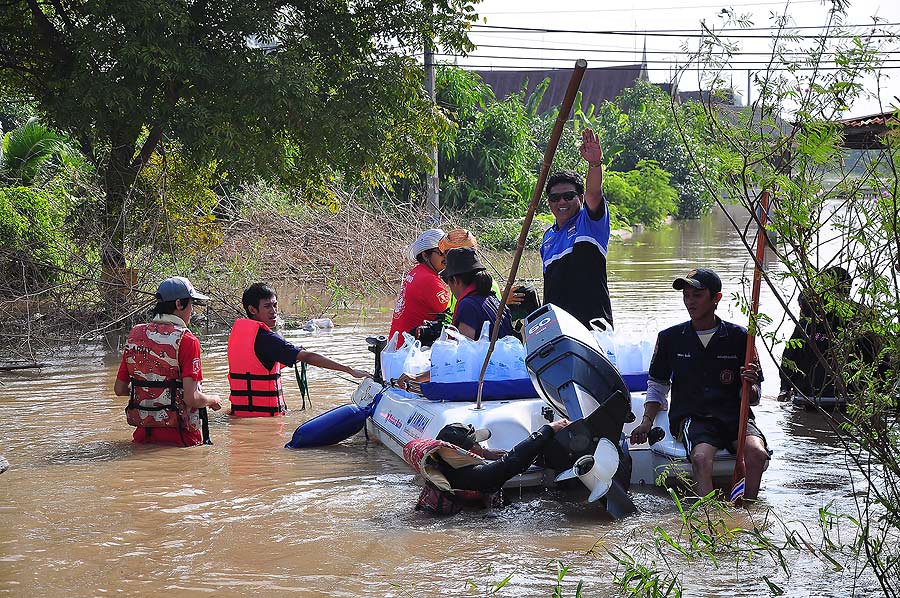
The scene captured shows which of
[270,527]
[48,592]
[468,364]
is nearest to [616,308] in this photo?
[468,364]

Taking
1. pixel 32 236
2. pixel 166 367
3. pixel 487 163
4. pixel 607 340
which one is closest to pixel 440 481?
pixel 607 340

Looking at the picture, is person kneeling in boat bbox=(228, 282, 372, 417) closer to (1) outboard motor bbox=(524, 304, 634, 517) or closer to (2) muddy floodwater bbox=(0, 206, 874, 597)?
(2) muddy floodwater bbox=(0, 206, 874, 597)

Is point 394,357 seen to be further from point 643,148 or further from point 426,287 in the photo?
point 643,148

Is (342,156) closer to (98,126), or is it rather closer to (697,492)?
(98,126)

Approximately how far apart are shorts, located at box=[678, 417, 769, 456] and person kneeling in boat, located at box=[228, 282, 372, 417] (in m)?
3.00

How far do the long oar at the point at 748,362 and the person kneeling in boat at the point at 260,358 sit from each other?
334cm

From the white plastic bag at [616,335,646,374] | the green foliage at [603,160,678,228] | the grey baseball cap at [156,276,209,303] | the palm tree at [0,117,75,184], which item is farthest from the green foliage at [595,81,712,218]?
the grey baseball cap at [156,276,209,303]

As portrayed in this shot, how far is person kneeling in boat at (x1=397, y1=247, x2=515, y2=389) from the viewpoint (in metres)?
7.91

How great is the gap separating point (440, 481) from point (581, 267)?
1975 mm

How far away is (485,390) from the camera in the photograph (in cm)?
736

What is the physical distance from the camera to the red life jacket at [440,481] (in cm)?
623

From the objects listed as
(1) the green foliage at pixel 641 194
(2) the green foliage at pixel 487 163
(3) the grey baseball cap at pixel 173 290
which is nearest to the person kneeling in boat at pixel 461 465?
(3) the grey baseball cap at pixel 173 290

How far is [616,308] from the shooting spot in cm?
1748

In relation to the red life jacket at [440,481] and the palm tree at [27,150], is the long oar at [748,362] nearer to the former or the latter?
the red life jacket at [440,481]
